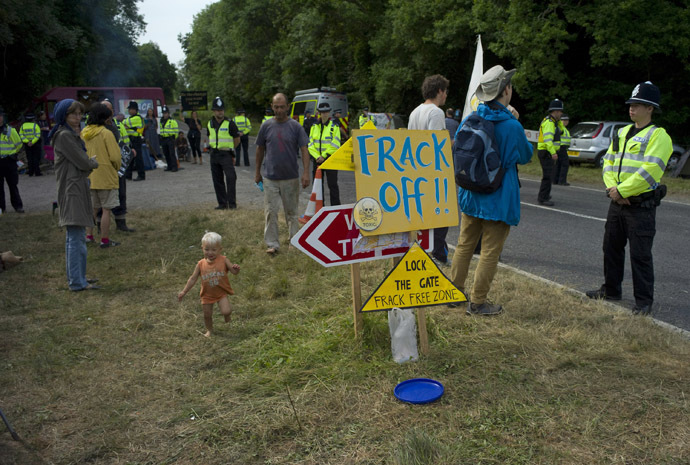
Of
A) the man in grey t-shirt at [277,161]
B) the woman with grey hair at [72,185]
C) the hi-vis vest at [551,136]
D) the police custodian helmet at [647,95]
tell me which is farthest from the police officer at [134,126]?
the police custodian helmet at [647,95]

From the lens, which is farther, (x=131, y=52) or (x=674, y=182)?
(x=131, y=52)

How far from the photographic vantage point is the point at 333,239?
13.1ft

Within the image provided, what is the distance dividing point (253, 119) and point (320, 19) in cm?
2327

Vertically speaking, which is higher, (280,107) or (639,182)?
(280,107)

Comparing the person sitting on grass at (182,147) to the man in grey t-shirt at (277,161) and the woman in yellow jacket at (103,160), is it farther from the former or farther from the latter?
the man in grey t-shirt at (277,161)

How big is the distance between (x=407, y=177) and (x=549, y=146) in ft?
27.0

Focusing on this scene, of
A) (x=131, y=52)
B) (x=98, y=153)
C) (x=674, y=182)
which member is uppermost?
(x=131, y=52)

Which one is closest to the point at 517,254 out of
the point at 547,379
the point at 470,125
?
the point at 470,125

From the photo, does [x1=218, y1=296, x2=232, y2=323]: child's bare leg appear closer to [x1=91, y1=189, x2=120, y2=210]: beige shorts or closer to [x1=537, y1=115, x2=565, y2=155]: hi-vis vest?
[x1=91, y1=189, x2=120, y2=210]: beige shorts

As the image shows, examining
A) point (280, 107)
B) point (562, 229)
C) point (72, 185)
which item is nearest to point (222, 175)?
point (280, 107)

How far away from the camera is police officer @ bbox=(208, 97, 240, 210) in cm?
1028

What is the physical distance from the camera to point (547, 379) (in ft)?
12.1

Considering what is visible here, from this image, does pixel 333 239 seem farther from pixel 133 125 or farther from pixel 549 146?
pixel 133 125

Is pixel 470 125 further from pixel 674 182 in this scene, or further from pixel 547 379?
pixel 674 182
